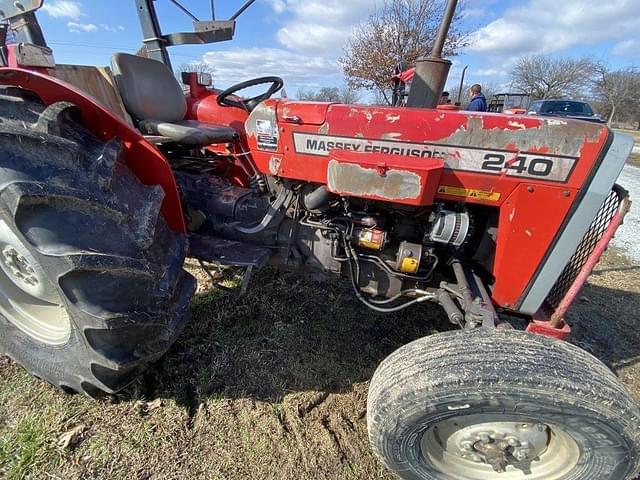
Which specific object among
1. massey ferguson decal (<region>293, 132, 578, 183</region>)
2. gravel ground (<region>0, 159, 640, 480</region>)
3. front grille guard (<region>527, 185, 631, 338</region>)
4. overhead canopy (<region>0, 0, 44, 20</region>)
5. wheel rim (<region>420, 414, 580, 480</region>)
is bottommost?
gravel ground (<region>0, 159, 640, 480</region>)

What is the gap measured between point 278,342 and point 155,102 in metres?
1.61

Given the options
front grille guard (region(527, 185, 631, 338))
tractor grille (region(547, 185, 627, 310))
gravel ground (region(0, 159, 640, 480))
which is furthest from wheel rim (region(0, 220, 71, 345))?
tractor grille (region(547, 185, 627, 310))

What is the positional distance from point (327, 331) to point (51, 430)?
137 centimetres

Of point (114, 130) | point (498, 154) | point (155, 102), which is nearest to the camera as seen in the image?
point (498, 154)

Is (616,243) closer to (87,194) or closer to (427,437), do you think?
(427,437)

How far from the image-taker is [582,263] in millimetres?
1636

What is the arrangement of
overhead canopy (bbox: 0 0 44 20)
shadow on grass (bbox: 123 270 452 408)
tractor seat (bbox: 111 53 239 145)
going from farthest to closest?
tractor seat (bbox: 111 53 239 145) < shadow on grass (bbox: 123 270 452 408) < overhead canopy (bbox: 0 0 44 20)

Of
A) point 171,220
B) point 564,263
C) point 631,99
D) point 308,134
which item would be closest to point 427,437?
point 564,263

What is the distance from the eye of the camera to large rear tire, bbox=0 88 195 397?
1.26 m

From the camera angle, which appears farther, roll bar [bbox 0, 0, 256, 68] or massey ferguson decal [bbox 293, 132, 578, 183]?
roll bar [bbox 0, 0, 256, 68]

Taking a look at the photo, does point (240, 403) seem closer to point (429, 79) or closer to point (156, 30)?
point (429, 79)

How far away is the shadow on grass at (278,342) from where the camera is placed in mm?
1841

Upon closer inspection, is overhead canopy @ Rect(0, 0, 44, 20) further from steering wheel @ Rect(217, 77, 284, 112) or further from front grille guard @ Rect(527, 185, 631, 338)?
front grille guard @ Rect(527, 185, 631, 338)

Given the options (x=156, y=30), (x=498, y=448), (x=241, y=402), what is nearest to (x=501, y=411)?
(x=498, y=448)
